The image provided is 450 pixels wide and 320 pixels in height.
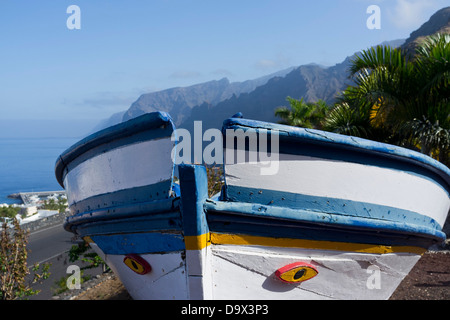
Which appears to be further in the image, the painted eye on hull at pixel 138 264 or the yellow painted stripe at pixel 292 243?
the painted eye on hull at pixel 138 264

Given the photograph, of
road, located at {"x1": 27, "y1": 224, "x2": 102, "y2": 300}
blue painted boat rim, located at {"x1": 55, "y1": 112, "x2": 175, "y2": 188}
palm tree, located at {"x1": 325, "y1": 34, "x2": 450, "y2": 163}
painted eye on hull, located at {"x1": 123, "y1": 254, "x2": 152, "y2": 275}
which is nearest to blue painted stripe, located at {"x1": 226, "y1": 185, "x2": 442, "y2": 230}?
blue painted boat rim, located at {"x1": 55, "y1": 112, "x2": 175, "y2": 188}

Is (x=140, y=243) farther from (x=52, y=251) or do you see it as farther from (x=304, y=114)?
(x=52, y=251)

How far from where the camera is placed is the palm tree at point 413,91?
20.0 ft

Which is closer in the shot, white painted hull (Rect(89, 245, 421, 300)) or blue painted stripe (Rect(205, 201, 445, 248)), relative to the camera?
blue painted stripe (Rect(205, 201, 445, 248))

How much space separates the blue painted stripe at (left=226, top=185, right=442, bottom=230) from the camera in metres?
2.53

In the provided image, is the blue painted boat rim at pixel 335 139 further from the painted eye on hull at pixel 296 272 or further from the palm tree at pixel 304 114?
the palm tree at pixel 304 114

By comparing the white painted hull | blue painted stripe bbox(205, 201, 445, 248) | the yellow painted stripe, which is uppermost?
blue painted stripe bbox(205, 201, 445, 248)

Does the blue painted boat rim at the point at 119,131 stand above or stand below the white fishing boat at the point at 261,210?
above

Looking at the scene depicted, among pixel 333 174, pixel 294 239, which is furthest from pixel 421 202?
pixel 294 239

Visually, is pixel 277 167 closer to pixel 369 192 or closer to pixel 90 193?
pixel 369 192

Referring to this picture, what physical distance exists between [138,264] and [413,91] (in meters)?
5.88

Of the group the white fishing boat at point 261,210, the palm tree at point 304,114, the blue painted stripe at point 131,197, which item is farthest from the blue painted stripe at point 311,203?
the palm tree at point 304,114

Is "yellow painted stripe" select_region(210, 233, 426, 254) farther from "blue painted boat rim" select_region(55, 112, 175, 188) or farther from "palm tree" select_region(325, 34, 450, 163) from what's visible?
"palm tree" select_region(325, 34, 450, 163)
